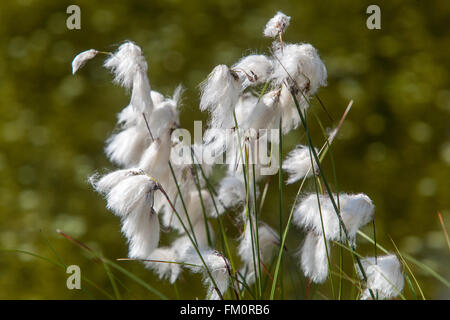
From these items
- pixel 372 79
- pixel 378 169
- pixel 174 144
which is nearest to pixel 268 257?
pixel 174 144

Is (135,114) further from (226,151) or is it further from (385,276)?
(385,276)

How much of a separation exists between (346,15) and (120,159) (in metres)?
1.41

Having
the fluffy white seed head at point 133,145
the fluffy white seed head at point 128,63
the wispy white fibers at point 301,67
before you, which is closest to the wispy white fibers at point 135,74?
the fluffy white seed head at point 128,63

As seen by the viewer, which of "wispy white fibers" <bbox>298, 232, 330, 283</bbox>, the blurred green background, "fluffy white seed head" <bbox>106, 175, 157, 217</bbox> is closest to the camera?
"fluffy white seed head" <bbox>106, 175, 157, 217</bbox>

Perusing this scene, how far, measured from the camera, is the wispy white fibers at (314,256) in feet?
2.85

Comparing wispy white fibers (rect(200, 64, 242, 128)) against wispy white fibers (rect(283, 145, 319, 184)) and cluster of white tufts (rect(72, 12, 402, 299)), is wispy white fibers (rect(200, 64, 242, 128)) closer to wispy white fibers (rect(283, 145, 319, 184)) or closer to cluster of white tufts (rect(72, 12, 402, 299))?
cluster of white tufts (rect(72, 12, 402, 299))

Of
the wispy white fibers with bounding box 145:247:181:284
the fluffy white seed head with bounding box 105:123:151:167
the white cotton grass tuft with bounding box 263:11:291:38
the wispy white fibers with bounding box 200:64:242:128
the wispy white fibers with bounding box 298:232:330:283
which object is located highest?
the white cotton grass tuft with bounding box 263:11:291:38

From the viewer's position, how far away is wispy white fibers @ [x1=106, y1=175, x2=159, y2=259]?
0.76m

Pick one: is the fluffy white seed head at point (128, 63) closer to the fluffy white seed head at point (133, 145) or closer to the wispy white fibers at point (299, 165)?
the fluffy white seed head at point (133, 145)

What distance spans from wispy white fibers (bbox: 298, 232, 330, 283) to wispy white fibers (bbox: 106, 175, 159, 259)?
28 cm

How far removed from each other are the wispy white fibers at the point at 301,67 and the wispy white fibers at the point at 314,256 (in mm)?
278

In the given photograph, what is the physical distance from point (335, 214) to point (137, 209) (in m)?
0.34

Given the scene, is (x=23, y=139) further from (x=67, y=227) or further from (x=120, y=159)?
(x=120, y=159)

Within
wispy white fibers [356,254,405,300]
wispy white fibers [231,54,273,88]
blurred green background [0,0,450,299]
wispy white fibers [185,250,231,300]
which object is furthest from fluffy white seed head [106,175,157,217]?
blurred green background [0,0,450,299]
